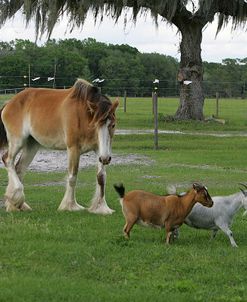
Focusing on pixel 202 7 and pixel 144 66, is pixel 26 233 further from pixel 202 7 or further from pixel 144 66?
pixel 144 66

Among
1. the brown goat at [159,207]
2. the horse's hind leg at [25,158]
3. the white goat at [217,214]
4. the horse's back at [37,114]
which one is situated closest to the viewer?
the brown goat at [159,207]

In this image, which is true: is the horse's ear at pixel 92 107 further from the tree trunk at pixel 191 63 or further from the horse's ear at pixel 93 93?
the tree trunk at pixel 191 63

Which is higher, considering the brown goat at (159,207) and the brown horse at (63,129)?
the brown horse at (63,129)

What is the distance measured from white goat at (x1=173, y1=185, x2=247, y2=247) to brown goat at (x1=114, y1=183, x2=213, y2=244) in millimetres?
256

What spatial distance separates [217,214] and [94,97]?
9.88 feet

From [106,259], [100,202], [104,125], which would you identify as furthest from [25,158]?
[106,259]

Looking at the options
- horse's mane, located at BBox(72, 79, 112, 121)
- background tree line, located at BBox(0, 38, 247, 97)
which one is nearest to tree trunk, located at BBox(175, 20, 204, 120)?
horse's mane, located at BBox(72, 79, 112, 121)

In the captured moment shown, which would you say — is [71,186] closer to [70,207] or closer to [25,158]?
[70,207]

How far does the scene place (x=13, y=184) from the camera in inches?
406

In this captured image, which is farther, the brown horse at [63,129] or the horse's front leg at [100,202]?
the horse's front leg at [100,202]

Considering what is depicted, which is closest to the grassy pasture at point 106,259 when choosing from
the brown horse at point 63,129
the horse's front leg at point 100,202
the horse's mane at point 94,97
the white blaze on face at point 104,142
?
the horse's front leg at point 100,202

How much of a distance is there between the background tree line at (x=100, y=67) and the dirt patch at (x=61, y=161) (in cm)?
3375

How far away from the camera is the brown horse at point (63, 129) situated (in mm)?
9578

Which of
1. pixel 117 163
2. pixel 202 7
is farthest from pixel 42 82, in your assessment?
pixel 117 163
